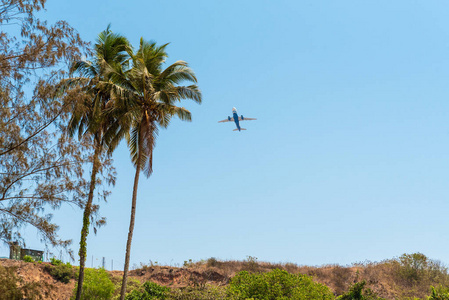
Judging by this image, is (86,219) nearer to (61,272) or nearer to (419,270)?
(61,272)

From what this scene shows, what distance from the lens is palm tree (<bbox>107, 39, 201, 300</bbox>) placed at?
2733 cm

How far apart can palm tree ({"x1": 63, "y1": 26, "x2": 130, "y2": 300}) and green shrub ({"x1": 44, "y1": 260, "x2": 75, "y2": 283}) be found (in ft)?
43.0

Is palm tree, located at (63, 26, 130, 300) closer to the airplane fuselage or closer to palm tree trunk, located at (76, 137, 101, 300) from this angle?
palm tree trunk, located at (76, 137, 101, 300)

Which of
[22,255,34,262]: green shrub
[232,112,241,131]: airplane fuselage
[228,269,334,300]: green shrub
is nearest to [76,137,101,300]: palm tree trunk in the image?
[228,269,334,300]: green shrub

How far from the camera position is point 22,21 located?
21.9m

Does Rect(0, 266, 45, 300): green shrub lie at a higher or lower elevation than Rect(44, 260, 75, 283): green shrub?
lower

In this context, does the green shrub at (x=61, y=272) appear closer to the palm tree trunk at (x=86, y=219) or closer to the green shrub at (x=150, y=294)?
the green shrub at (x=150, y=294)

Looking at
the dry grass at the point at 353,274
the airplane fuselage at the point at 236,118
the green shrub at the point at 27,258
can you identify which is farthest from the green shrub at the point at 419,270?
the green shrub at the point at 27,258

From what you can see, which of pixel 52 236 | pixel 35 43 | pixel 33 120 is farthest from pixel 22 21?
pixel 52 236

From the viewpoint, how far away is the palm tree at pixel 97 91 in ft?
91.7

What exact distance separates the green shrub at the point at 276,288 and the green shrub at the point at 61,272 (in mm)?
21649

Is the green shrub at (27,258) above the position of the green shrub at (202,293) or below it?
above

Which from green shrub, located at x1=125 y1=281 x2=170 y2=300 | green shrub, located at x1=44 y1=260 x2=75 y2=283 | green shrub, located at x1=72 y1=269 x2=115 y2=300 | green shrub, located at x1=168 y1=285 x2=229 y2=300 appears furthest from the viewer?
green shrub, located at x1=44 y1=260 x2=75 y2=283

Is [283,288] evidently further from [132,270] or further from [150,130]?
[132,270]
